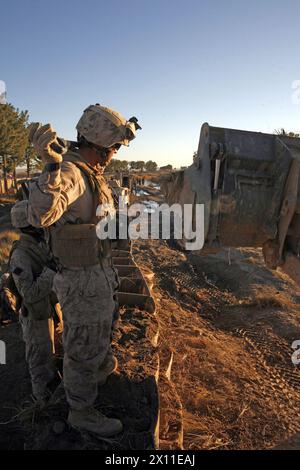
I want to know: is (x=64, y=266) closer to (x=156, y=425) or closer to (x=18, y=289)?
(x=18, y=289)

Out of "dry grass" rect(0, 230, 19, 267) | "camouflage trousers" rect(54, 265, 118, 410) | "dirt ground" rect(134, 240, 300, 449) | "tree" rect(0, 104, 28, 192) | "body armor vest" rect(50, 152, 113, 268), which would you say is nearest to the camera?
"body armor vest" rect(50, 152, 113, 268)

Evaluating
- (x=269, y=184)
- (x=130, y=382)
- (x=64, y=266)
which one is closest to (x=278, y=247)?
(x=269, y=184)

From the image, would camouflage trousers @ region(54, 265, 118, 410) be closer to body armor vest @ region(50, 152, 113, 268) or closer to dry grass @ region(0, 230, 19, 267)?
body armor vest @ region(50, 152, 113, 268)

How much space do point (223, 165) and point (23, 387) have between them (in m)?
3.00

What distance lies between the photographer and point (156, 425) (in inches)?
118

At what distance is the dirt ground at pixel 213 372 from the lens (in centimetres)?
317

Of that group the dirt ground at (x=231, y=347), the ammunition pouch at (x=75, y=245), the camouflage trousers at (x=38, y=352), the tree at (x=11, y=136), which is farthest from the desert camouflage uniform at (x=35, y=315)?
the tree at (x=11, y=136)

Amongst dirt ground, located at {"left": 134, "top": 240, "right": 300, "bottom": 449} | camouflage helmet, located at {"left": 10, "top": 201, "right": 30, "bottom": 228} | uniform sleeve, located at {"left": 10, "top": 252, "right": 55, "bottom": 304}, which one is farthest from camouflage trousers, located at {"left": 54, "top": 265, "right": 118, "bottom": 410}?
dirt ground, located at {"left": 134, "top": 240, "right": 300, "bottom": 449}

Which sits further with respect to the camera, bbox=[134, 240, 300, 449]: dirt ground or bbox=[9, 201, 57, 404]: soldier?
bbox=[134, 240, 300, 449]: dirt ground

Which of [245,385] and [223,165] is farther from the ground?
[223,165]

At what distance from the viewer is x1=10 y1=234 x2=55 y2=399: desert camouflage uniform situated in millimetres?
3439

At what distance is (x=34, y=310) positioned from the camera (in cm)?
348

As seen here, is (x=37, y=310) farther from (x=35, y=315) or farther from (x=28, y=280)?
(x=28, y=280)

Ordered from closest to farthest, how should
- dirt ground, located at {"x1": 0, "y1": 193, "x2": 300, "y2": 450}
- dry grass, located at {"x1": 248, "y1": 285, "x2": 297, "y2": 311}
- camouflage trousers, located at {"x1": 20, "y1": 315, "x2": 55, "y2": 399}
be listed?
dirt ground, located at {"x1": 0, "y1": 193, "x2": 300, "y2": 450}, camouflage trousers, located at {"x1": 20, "y1": 315, "x2": 55, "y2": 399}, dry grass, located at {"x1": 248, "y1": 285, "x2": 297, "y2": 311}
